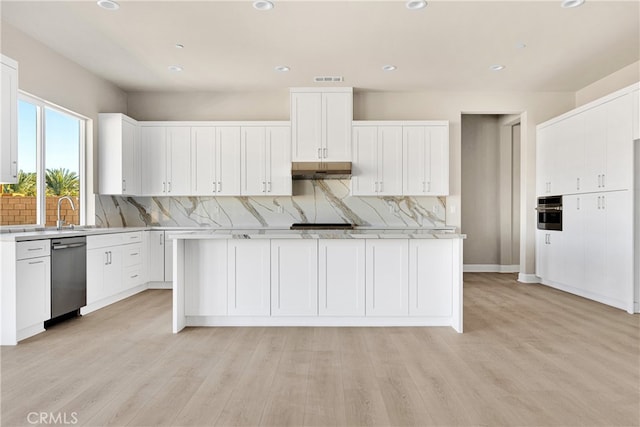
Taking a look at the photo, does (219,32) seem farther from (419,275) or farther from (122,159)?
(419,275)

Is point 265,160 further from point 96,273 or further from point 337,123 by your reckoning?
point 96,273

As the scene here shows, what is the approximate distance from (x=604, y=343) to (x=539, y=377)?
3.60 feet

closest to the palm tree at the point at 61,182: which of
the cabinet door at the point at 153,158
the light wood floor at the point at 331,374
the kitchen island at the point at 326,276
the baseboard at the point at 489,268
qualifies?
the cabinet door at the point at 153,158

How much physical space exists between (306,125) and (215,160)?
4.59ft

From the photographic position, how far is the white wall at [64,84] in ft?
12.9

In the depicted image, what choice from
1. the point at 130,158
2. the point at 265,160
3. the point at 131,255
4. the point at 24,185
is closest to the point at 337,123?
the point at 265,160

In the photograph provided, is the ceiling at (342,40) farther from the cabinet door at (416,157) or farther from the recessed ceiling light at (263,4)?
the cabinet door at (416,157)

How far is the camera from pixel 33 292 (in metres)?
3.34

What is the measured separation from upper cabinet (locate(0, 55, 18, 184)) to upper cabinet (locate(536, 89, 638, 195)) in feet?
19.2

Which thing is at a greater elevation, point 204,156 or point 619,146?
point 204,156

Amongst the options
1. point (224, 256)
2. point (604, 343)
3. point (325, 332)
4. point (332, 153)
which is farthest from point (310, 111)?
point (604, 343)

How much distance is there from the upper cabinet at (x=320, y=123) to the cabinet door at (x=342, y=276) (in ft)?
7.74

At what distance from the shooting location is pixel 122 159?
5312mm

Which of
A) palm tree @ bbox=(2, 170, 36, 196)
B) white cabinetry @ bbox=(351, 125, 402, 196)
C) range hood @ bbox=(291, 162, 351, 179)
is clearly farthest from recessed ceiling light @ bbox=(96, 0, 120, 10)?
white cabinetry @ bbox=(351, 125, 402, 196)
